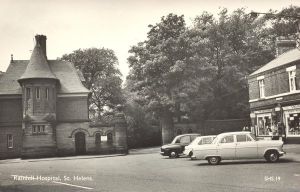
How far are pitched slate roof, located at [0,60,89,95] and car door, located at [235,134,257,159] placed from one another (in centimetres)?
2770

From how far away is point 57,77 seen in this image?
A: 4750 cm

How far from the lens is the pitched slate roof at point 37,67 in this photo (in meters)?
42.7

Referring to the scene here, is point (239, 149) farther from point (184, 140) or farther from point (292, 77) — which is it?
point (292, 77)

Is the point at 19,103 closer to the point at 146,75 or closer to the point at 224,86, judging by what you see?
the point at 146,75

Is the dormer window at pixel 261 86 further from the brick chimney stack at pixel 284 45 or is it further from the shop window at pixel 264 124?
the brick chimney stack at pixel 284 45

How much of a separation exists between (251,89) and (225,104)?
12571mm

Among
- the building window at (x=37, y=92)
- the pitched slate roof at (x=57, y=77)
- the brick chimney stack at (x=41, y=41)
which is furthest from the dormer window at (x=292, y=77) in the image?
the brick chimney stack at (x=41, y=41)

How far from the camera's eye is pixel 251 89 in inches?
1572

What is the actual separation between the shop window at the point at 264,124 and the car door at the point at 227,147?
16900mm

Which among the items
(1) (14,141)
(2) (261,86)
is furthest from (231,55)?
(1) (14,141)

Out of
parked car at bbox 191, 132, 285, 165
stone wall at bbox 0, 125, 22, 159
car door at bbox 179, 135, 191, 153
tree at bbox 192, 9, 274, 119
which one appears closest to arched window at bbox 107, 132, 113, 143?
stone wall at bbox 0, 125, 22, 159

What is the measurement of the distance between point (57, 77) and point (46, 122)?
287 inches

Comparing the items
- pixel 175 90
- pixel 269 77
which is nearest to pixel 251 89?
pixel 269 77

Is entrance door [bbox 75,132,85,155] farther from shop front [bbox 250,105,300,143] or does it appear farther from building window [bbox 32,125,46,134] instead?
shop front [bbox 250,105,300,143]
